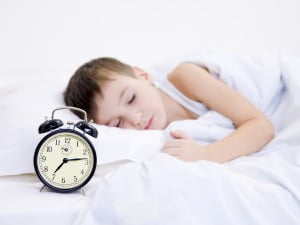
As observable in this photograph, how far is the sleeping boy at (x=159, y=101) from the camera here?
1438 millimetres

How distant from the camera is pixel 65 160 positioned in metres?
1.09

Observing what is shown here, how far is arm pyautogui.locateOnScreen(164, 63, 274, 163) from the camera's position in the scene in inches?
Answer: 53.5

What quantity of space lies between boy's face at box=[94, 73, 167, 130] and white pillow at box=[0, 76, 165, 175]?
121 millimetres

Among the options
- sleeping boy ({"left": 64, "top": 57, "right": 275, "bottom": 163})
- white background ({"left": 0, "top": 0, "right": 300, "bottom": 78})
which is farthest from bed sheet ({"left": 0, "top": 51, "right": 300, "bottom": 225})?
white background ({"left": 0, "top": 0, "right": 300, "bottom": 78})

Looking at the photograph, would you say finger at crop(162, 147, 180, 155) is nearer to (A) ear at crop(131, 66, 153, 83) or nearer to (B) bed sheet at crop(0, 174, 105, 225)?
(B) bed sheet at crop(0, 174, 105, 225)

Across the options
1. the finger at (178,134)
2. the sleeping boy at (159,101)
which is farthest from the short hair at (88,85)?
the finger at (178,134)

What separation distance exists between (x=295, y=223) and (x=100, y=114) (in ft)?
2.26

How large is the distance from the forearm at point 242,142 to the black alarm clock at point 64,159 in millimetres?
345

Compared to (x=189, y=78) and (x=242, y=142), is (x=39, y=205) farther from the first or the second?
(x=189, y=78)

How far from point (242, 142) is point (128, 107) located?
35 cm

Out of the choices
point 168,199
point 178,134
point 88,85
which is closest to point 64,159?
point 168,199

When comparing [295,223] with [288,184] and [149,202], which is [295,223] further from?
[149,202]

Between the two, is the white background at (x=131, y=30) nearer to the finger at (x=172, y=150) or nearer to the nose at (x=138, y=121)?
the nose at (x=138, y=121)

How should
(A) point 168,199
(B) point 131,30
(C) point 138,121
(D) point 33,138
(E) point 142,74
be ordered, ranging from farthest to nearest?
(B) point 131,30 < (E) point 142,74 < (C) point 138,121 < (D) point 33,138 < (A) point 168,199
